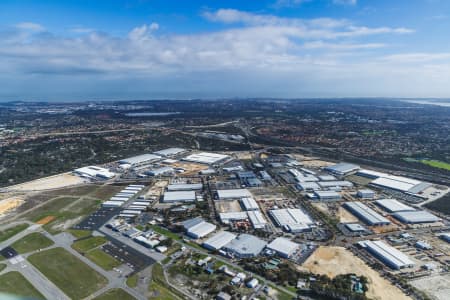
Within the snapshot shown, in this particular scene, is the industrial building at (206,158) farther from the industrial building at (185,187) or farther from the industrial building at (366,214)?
the industrial building at (366,214)

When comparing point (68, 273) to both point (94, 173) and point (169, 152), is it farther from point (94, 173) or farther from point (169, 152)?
point (169, 152)

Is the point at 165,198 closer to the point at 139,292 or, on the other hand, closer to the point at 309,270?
the point at 139,292

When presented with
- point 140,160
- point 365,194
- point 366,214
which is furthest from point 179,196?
point 365,194

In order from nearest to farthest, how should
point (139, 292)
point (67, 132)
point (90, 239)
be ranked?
point (139, 292), point (90, 239), point (67, 132)

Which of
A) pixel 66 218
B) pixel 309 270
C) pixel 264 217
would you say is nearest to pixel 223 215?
pixel 264 217

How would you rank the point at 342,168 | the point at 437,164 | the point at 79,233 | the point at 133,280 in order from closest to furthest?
the point at 133,280 < the point at 79,233 < the point at 342,168 < the point at 437,164

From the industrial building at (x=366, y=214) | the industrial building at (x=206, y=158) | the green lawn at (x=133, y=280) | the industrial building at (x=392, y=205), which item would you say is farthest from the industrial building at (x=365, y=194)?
the green lawn at (x=133, y=280)

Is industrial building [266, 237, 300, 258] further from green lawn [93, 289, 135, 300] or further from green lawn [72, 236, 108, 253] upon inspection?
green lawn [72, 236, 108, 253]
